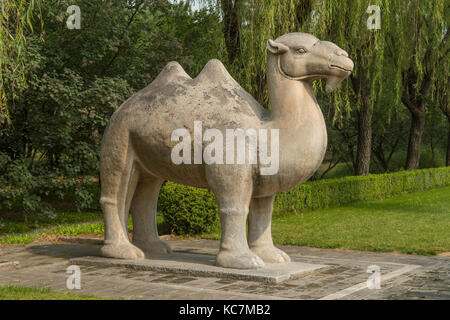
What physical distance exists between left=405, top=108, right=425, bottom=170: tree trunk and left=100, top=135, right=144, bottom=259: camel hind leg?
48.9 ft

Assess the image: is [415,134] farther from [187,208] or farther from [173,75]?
[173,75]

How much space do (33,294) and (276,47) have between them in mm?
3549

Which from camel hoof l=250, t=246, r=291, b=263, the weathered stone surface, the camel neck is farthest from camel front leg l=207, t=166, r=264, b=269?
the weathered stone surface

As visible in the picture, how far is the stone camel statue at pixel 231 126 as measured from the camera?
6.10 meters

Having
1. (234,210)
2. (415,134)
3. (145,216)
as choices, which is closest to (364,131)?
(415,134)

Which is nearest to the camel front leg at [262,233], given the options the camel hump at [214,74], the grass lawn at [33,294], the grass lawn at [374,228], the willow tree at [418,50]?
the camel hump at [214,74]

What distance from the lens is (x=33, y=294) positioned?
494 centimetres

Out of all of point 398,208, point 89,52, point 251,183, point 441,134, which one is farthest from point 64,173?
point 441,134

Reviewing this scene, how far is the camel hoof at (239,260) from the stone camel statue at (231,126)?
0.04ft

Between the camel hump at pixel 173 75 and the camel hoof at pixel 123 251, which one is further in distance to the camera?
the camel hump at pixel 173 75

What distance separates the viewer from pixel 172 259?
681 centimetres

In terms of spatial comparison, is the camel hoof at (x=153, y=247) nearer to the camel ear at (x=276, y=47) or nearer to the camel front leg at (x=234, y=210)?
the camel front leg at (x=234, y=210)

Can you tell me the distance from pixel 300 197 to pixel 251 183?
760 centimetres

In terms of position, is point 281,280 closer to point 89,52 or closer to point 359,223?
point 359,223
